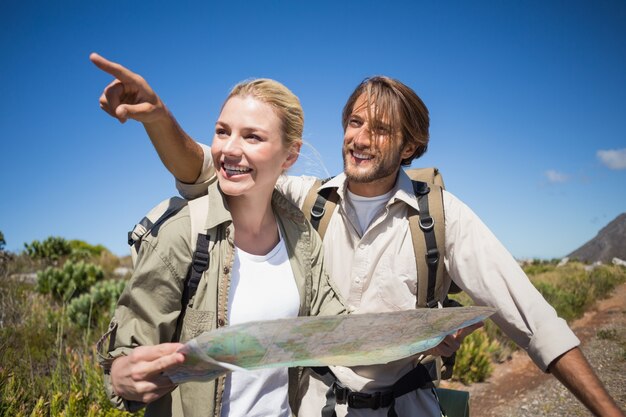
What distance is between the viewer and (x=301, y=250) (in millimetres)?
2143

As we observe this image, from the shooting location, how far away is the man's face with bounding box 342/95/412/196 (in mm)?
2773

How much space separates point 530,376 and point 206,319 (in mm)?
7308

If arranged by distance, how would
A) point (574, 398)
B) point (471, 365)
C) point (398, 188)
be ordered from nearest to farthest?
point (398, 188) → point (574, 398) → point (471, 365)

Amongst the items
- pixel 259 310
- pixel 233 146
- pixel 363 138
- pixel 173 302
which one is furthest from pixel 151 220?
pixel 363 138

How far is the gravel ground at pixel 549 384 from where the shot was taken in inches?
204

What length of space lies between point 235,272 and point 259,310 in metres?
0.19

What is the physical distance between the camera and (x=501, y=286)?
7.82ft

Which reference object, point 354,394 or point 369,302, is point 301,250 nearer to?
point 369,302

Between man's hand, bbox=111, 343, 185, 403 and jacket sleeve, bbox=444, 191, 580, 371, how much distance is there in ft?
5.78

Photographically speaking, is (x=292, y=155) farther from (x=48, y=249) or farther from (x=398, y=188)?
(x=48, y=249)

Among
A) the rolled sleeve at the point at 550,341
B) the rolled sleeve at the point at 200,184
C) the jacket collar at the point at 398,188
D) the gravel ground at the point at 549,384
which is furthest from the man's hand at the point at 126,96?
the gravel ground at the point at 549,384

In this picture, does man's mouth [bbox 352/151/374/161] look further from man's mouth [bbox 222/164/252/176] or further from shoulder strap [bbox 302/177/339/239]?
man's mouth [bbox 222/164/252/176]

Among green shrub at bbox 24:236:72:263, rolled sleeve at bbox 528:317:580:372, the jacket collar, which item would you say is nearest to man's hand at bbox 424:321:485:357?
rolled sleeve at bbox 528:317:580:372

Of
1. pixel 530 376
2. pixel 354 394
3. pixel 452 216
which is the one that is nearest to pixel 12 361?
pixel 354 394
